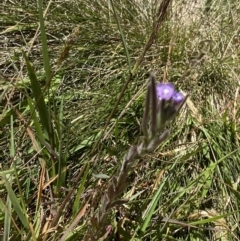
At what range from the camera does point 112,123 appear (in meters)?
1.61

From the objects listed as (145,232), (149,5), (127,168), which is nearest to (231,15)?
(149,5)

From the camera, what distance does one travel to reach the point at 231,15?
6.47 ft

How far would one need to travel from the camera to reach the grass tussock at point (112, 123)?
1323 mm

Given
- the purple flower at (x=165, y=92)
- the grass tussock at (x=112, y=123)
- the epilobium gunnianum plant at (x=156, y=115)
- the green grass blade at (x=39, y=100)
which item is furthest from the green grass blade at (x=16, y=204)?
the purple flower at (x=165, y=92)

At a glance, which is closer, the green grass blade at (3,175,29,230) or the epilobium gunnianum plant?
the epilobium gunnianum plant

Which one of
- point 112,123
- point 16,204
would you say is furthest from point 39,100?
point 112,123

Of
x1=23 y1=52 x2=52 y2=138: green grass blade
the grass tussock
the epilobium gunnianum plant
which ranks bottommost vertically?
the grass tussock

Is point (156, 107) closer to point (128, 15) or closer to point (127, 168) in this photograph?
point (127, 168)

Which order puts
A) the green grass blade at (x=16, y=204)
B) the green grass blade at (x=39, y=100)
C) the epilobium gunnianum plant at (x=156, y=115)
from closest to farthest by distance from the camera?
the epilobium gunnianum plant at (x=156, y=115)
the green grass blade at (x=16, y=204)
the green grass blade at (x=39, y=100)

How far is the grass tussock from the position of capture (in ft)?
4.34

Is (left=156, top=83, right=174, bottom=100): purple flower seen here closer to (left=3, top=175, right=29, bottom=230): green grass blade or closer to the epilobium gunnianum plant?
the epilobium gunnianum plant

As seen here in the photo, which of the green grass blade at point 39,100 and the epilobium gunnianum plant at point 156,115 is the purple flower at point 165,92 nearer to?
the epilobium gunnianum plant at point 156,115

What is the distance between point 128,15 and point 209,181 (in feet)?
2.45

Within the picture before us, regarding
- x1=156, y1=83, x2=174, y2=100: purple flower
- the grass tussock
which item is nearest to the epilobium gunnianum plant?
x1=156, y1=83, x2=174, y2=100: purple flower
